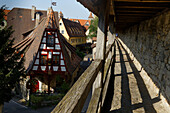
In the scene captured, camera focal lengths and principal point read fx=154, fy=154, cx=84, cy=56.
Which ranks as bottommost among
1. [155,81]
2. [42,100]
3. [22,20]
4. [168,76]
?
[42,100]

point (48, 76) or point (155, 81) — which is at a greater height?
point (155, 81)

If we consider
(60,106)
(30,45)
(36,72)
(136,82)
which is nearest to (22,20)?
(30,45)

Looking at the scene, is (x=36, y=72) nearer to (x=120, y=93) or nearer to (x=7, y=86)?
(x=7, y=86)

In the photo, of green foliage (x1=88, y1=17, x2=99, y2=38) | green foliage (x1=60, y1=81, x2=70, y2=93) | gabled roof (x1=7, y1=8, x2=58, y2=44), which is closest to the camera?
green foliage (x1=60, y1=81, x2=70, y2=93)

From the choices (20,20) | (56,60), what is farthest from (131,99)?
(20,20)

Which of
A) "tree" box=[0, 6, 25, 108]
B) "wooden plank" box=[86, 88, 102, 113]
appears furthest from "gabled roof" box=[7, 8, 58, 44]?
"wooden plank" box=[86, 88, 102, 113]

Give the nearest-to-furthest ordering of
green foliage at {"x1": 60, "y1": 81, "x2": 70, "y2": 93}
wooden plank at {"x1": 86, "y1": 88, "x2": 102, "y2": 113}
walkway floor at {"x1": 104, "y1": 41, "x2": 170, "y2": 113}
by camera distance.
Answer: wooden plank at {"x1": 86, "y1": 88, "x2": 102, "y2": 113}, walkway floor at {"x1": 104, "y1": 41, "x2": 170, "y2": 113}, green foliage at {"x1": 60, "y1": 81, "x2": 70, "y2": 93}

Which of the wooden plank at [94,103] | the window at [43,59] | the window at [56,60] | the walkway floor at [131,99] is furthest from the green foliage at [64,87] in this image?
the wooden plank at [94,103]

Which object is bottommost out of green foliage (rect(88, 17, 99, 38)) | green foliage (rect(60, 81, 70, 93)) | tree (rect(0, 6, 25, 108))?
green foliage (rect(60, 81, 70, 93))

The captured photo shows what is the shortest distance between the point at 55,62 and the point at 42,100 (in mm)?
3073

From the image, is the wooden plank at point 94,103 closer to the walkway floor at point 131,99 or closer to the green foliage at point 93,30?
the walkway floor at point 131,99

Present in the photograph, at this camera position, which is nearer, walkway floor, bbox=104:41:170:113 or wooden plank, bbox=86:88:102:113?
wooden plank, bbox=86:88:102:113

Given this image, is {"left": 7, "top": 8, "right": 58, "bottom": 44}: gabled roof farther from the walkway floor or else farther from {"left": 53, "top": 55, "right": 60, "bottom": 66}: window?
the walkway floor

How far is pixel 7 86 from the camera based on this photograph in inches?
381
